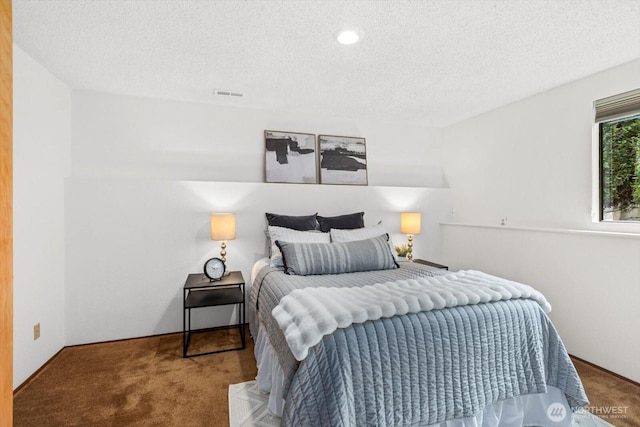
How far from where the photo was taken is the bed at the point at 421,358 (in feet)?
4.42

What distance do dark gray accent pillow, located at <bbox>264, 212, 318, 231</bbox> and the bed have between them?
117cm

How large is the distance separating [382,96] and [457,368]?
248cm

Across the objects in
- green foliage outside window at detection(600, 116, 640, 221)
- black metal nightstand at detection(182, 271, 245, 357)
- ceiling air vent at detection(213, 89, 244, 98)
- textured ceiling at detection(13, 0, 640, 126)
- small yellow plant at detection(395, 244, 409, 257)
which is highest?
textured ceiling at detection(13, 0, 640, 126)

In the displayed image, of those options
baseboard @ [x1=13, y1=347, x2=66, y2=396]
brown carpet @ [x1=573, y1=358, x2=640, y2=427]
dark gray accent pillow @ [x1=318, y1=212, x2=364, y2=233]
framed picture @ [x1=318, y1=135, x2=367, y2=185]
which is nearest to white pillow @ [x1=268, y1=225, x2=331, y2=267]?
dark gray accent pillow @ [x1=318, y1=212, x2=364, y2=233]

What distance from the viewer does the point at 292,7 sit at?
174 cm

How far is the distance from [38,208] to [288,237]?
191 cm

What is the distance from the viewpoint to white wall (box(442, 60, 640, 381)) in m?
2.32

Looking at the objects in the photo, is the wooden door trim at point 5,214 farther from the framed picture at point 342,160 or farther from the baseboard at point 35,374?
the framed picture at point 342,160

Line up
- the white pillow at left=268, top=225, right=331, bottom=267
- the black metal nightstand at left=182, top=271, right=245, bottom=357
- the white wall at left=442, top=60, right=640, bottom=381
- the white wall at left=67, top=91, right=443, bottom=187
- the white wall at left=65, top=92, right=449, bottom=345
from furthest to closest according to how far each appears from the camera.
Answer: the white wall at left=67, top=91, right=443, bottom=187 → the white wall at left=65, top=92, right=449, bottom=345 → the white pillow at left=268, top=225, right=331, bottom=267 → the black metal nightstand at left=182, top=271, right=245, bottom=357 → the white wall at left=442, top=60, right=640, bottom=381

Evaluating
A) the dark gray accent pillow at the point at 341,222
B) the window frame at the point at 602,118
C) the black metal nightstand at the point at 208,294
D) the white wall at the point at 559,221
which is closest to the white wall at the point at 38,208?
the black metal nightstand at the point at 208,294

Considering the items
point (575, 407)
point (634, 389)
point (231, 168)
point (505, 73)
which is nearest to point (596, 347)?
point (634, 389)

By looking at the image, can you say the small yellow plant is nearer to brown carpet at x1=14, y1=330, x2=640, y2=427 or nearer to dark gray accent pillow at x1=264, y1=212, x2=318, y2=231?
dark gray accent pillow at x1=264, y1=212, x2=318, y2=231

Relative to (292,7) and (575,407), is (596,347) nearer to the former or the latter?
(575,407)

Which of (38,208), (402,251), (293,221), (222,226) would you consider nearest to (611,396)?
(402,251)
